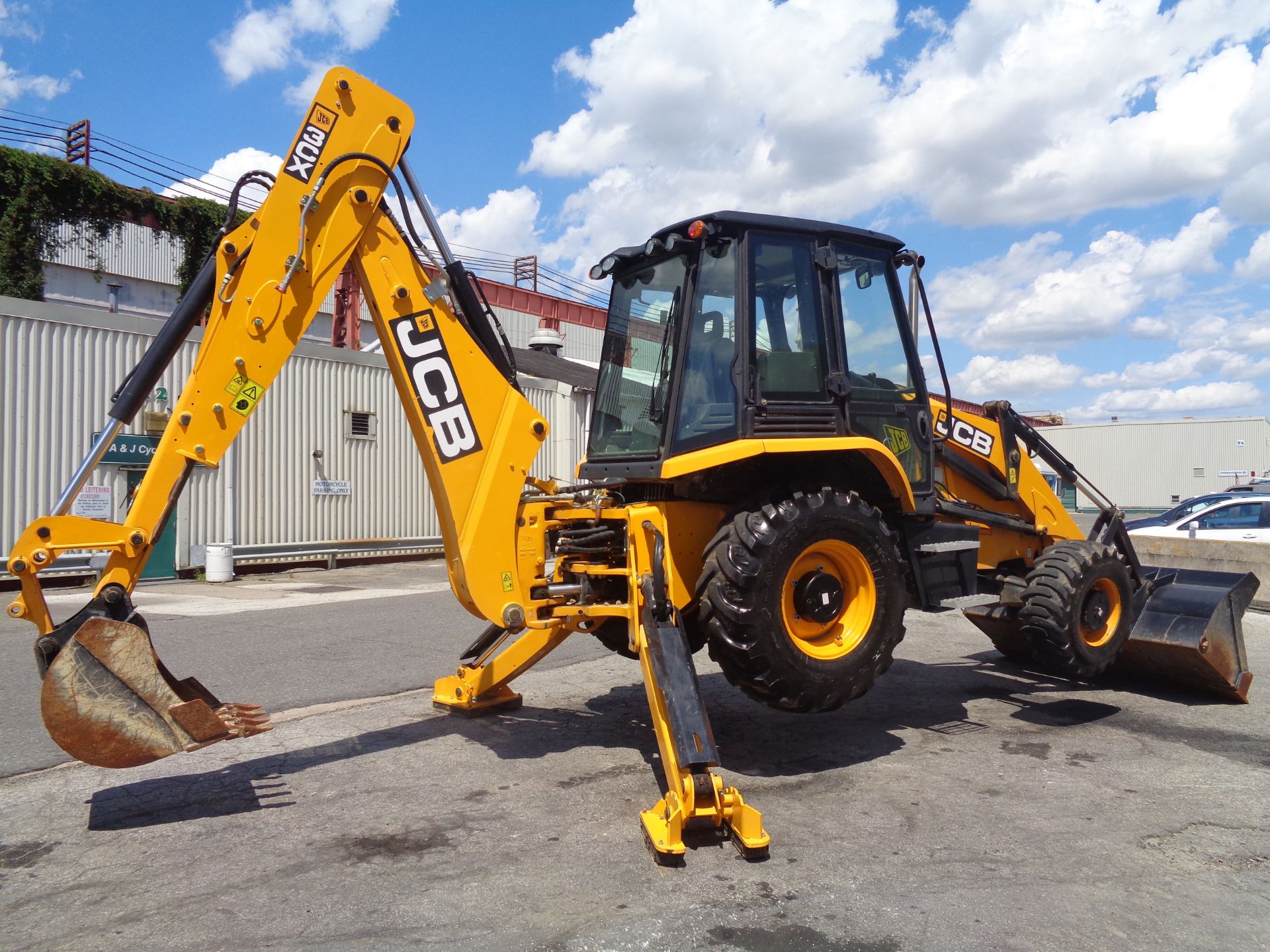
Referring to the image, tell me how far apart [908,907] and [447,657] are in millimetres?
5784

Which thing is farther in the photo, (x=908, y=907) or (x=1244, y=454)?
(x=1244, y=454)

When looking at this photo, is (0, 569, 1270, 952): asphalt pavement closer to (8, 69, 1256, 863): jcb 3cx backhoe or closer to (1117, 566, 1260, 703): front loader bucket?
(1117, 566, 1260, 703): front loader bucket

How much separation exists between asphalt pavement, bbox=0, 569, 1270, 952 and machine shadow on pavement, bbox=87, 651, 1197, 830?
25 mm

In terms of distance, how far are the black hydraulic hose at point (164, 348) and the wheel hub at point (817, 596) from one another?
10.8ft

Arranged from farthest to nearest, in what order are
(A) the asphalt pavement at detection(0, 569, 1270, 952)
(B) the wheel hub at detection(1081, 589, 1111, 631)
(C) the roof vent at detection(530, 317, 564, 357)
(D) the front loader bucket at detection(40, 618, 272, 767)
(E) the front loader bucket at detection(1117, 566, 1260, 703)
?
(C) the roof vent at detection(530, 317, 564, 357) → (E) the front loader bucket at detection(1117, 566, 1260, 703) → (B) the wheel hub at detection(1081, 589, 1111, 631) → (D) the front loader bucket at detection(40, 618, 272, 767) → (A) the asphalt pavement at detection(0, 569, 1270, 952)

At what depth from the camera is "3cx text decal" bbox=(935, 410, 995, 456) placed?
6773mm

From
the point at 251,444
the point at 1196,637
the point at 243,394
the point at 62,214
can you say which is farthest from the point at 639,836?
the point at 62,214

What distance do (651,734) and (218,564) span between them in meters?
11.2

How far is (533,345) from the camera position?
2514 cm

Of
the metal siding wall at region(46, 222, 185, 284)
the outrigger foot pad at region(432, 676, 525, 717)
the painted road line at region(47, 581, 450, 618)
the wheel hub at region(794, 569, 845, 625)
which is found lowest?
the outrigger foot pad at region(432, 676, 525, 717)

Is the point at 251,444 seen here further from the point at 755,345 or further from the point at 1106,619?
the point at 1106,619

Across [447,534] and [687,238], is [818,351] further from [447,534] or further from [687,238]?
[447,534]

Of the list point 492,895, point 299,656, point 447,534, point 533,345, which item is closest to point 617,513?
point 447,534

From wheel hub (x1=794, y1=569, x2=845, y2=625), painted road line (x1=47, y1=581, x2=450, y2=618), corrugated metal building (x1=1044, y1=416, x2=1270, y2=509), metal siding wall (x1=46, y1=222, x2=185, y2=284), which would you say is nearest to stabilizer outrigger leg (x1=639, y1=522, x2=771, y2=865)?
wheel hub (x1=794, y1=569, x2=845, y2=625)
